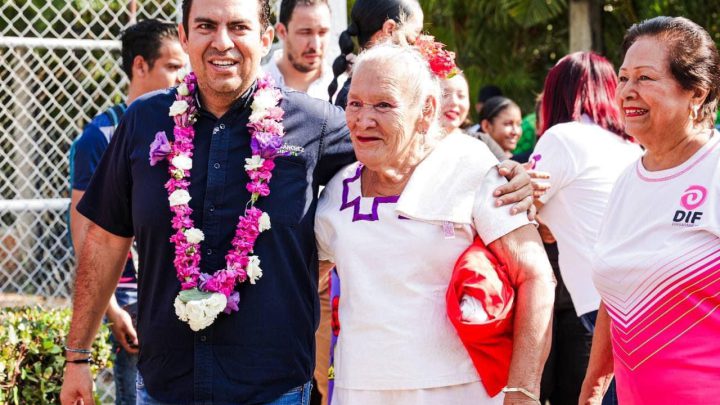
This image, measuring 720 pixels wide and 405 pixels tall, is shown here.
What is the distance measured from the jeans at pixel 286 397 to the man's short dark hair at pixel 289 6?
279cm

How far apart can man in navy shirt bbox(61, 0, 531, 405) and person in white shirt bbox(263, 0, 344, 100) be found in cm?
190

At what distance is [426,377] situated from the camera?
3100 millimetres

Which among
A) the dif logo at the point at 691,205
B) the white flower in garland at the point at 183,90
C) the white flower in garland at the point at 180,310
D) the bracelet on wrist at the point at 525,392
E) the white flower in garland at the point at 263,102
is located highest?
the white flower in garland at the point at 183,90

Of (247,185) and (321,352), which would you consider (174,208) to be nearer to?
(247,185)

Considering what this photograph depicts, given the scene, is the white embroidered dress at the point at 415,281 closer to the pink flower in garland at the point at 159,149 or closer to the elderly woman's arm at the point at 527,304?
the elderly woman's arm at the point at 527,304

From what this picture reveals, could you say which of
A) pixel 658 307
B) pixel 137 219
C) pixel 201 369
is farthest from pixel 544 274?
pixel 137 219

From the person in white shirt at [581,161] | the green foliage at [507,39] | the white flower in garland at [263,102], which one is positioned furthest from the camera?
the green foliage at [507,39]

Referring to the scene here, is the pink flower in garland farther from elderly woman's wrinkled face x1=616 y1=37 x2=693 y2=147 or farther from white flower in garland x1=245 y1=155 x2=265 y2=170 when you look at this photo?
elderly woman's wrinkled face x1=616 y1=37 x2=693 y2=147

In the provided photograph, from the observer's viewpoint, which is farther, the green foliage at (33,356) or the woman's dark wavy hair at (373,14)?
the green foliage at (33,356)

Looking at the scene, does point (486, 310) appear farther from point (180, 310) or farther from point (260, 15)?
point (260, 15)

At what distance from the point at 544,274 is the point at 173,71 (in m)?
3.02

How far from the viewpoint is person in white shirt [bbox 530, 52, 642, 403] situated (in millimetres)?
4461

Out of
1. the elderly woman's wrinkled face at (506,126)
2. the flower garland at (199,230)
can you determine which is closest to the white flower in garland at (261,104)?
the flower garland at (199,230)

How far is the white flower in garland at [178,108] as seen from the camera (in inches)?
139
